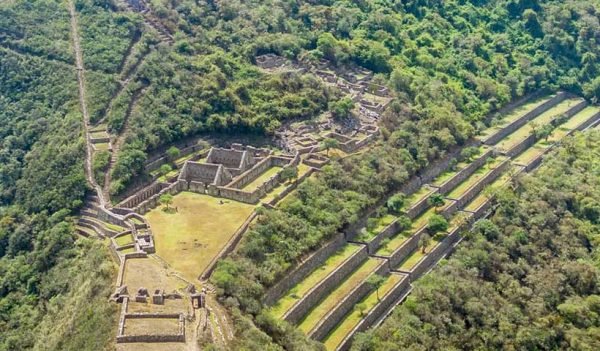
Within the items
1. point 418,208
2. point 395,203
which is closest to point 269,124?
point 395,203

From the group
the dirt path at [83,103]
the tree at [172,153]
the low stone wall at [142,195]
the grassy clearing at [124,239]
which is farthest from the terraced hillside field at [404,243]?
the dirt path at [83,103]

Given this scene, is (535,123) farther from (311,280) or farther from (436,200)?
(311,280)

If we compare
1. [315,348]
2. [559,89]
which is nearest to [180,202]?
[315,348]

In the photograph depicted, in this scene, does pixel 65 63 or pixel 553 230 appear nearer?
pixel 553 230

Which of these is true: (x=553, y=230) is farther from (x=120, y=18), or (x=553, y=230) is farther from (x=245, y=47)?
(x=120, y=18)

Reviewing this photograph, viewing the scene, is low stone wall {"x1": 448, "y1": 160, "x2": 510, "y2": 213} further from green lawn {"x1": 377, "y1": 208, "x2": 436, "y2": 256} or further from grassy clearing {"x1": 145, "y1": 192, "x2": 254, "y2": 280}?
grassy clearing {"x1": 145, "y1": 192, "x2": 254, "y2": 280}

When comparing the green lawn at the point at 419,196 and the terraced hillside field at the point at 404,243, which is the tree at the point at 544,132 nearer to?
the terraced hillside field at the point at 404,243
